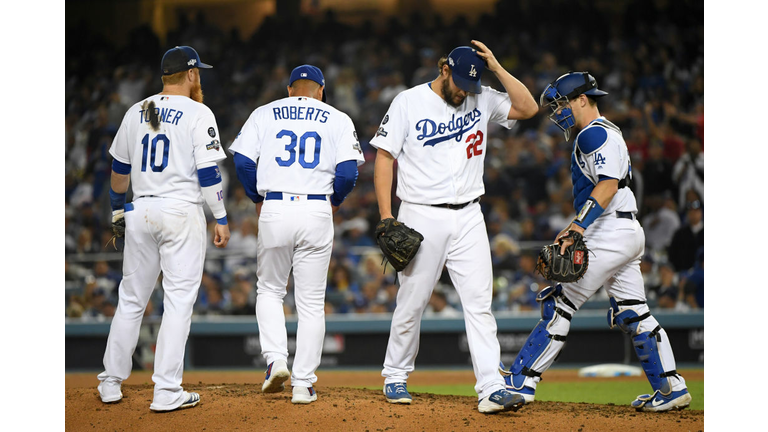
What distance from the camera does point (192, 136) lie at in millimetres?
4234

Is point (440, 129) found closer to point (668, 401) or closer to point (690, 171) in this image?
point (668, 401)

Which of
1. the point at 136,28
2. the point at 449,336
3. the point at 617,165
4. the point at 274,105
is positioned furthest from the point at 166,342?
the point at 136,28

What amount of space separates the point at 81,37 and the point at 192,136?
1182cm

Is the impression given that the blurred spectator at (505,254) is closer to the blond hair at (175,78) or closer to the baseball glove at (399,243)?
the baseball glove at (399,243)

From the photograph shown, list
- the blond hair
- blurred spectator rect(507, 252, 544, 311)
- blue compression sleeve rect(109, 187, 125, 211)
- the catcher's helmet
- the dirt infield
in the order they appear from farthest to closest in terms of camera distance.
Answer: blurred spectator rect(507, 252, 544, 311) → blue compression sleeve rect(109, 187, 125, 211) → the catcher's helmet → the blond hair → the dirt infield

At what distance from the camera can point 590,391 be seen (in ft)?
20.5

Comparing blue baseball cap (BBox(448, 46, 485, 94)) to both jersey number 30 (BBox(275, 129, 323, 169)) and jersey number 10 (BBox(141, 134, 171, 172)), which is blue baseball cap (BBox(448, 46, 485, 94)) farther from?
jersey number 10 (BBox(141, 134, 171, 172))

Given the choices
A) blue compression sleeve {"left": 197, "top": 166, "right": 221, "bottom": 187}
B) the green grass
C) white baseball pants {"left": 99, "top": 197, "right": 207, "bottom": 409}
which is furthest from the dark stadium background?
blue compression sleeve {"left": 197, "top": 166, "right": 221, "bottom": 187}

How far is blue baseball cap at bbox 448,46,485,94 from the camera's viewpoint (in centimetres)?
419

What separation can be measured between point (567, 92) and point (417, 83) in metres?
8.26

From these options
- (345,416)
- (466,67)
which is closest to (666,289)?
(466,67)

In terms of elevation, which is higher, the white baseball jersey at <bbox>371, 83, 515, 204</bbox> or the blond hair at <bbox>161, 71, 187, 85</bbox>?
the blond hair at <bbox>161, 71, 187, 85</bbox>

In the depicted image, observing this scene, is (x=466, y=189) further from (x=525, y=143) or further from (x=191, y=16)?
(x=191, y=16)

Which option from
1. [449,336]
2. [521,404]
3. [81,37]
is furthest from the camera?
[81,37]
